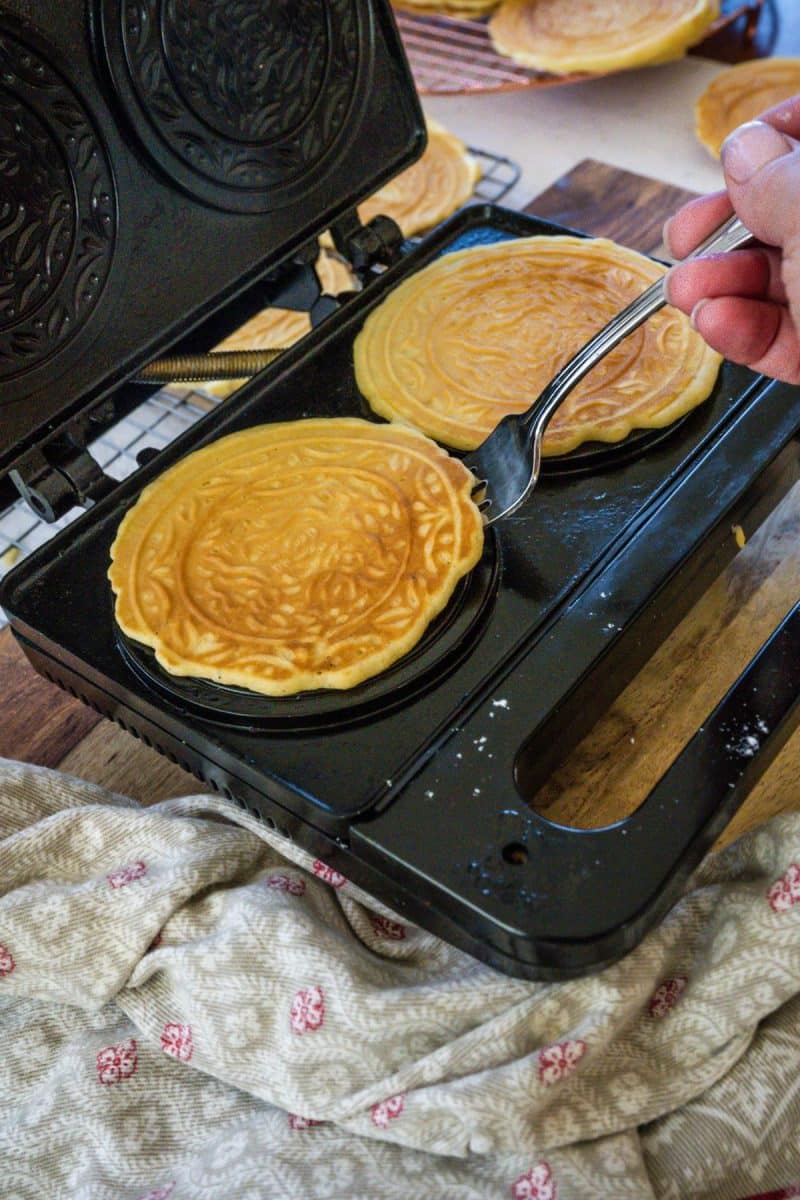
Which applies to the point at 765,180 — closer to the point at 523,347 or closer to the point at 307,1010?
the point at 523,347

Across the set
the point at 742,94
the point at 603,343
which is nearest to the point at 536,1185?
the point at 603,343

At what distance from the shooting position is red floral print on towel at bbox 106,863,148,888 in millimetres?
1107

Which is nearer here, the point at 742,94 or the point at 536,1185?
the point at 536,1185

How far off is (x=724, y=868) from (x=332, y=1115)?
15.9 inches

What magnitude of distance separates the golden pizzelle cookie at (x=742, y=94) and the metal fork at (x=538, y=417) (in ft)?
3.64

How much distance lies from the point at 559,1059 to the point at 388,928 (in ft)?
0.78

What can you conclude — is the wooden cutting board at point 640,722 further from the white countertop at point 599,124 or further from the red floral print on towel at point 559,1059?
the white countertop at point 599,124

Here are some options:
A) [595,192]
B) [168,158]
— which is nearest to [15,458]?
[168,158]

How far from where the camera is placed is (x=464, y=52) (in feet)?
8.30

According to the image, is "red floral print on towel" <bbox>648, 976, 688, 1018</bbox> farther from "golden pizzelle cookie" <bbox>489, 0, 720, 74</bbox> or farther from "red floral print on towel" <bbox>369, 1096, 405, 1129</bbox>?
"golden pizzelle cookie" <bbox>489, 0, 720, 74</bbox>

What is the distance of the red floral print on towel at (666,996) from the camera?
1.03m

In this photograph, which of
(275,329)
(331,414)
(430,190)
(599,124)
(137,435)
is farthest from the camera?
(599,124)

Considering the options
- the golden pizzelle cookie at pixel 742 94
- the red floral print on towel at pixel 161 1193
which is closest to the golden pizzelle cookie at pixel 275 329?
the golden pizzelle cookie at pixel 742 94

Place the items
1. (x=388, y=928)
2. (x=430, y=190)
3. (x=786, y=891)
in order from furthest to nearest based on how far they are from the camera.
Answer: (x=430, y=190) < (x=388, y=928) < (x=786, y=891)
